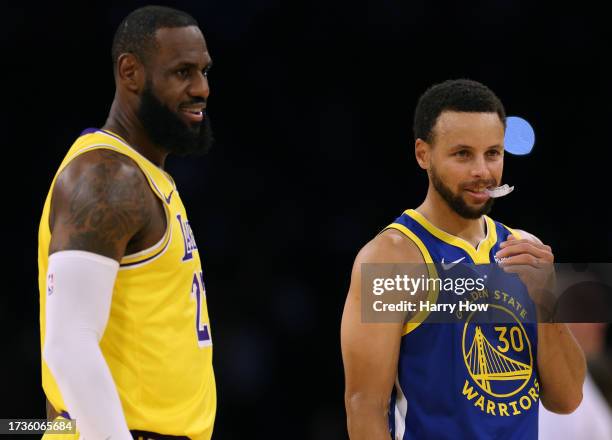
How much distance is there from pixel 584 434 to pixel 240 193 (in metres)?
3.56

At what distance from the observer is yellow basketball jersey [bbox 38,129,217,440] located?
105 inches

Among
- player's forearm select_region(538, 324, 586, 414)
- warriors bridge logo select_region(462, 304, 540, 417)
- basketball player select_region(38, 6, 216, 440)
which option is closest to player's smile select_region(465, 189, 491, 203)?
warriors bridge logo select_region(462, 304, 540, 417)

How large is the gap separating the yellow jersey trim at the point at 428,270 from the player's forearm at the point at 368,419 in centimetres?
26

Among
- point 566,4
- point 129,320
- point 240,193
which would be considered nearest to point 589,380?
point 129,320

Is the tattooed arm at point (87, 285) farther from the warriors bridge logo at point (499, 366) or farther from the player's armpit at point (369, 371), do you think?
the warriors bridge logo at point (499, 366)

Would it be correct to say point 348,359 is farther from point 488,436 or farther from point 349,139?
point 349,139

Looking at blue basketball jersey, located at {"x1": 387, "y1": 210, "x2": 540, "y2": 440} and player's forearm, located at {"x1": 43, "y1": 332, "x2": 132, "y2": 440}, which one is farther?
blue basketball jersey, located at {"x1": 387, "y1": 210, "x2": 540, "y2": 440}

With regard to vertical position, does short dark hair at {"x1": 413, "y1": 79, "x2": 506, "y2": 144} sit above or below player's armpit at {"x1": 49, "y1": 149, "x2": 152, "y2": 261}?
above

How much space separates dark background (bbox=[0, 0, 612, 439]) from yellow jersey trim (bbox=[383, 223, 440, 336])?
3.59 m

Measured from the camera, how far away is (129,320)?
266 cm

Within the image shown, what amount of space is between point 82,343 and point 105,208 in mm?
362

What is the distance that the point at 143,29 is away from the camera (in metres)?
2.86

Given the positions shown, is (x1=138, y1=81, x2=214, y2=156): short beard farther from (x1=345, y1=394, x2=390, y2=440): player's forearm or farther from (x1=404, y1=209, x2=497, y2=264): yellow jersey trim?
(x1=345, y1=394, x2=390, y2=440): player's forearm

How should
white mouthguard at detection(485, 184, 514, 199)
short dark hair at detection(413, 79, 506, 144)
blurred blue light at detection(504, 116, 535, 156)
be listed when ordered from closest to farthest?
white mouthguard at detection(485, 184, 514, 199) < short dark hair at detection(413, 79, 506, 144) < blurred blue light at detection(504, 116, 535, 156)
